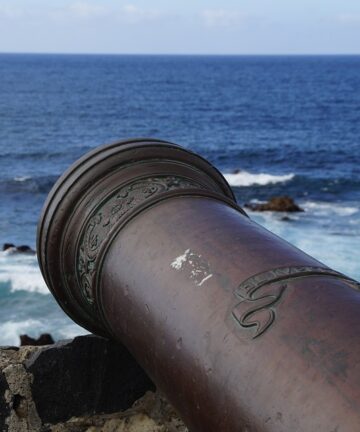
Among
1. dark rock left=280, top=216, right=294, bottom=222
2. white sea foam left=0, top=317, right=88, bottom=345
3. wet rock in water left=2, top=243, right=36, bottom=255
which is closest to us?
white sea foam left=0, top=317, right=88, bottom=345

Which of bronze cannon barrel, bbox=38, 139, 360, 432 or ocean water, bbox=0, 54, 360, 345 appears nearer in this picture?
bronze cannon barrel, bbox=38, 139, 360, 432

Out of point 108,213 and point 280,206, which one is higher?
point 108,213

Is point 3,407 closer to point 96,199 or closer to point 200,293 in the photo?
point 96,199

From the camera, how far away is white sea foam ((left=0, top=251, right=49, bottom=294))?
1773 centimetres

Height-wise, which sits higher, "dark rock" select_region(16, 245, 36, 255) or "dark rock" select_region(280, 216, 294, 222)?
"dark rock" select_region(16, 245, 36, 255)

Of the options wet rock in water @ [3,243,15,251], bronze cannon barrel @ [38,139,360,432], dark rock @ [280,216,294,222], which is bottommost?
dark rock @ [280,216,294,222]

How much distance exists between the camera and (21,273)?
18531 millimetres

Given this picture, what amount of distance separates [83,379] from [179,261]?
122 centimetres

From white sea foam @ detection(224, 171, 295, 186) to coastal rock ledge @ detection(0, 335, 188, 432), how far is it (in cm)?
2793

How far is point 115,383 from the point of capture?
3.64 metres

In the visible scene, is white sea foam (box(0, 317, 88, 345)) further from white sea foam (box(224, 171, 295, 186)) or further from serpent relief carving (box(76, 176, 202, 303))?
white sea foam (box(224, 171, 295, 186))

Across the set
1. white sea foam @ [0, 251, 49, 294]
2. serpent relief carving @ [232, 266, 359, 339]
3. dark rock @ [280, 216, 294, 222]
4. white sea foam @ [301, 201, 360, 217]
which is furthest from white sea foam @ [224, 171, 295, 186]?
serpent relief carving @ [232, 266, 359, 339]

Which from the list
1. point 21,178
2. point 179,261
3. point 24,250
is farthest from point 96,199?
point 21,178

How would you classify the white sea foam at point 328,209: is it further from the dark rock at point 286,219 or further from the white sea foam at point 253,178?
the white sea foam at point 253,178
